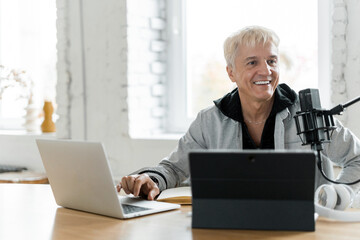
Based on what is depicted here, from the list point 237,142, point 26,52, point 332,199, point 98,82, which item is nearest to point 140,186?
point 237,142

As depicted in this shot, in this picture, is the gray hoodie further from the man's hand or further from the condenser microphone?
the condenser microphone

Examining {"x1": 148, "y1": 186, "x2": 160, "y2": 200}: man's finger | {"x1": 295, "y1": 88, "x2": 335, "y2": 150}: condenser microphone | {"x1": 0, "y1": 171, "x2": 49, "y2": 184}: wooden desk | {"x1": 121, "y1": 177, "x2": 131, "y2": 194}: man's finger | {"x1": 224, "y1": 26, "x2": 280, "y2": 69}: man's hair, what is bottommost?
{"x1": 0, "y1": 171, "x2": 49, "y2": 184}: wooden desk

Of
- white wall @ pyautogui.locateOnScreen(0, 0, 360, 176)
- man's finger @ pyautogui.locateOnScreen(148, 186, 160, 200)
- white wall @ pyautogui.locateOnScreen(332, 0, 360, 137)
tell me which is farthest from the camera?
white wall @ pyautogui.locateOnScreen(0, 0, 360, 176)

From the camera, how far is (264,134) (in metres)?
2.44

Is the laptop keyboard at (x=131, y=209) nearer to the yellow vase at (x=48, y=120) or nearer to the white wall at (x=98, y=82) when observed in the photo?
the white wall at (x=98, y=82)

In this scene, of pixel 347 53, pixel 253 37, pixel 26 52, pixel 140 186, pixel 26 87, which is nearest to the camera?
pixel 140 186

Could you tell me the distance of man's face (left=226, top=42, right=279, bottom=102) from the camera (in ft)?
7.95

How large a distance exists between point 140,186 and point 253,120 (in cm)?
67

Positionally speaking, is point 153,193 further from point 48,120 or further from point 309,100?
point 48,120

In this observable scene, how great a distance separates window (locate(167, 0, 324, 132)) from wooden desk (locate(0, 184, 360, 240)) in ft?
5.76

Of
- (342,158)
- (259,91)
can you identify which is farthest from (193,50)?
(342,158)

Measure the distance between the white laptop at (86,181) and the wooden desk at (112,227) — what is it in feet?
0.10

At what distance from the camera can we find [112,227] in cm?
167

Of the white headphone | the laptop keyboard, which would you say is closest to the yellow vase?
the laptop keyboard
